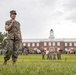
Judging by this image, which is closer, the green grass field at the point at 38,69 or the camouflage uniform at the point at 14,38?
the green grass field at the point at 38,69

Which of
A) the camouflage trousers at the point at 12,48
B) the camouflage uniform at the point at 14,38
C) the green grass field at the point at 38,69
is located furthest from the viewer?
the camouflage uniform at the point at 14,38

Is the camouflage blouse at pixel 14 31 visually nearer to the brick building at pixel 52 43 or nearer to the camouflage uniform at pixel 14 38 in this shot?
the camouflage uniform at pixel 14 38

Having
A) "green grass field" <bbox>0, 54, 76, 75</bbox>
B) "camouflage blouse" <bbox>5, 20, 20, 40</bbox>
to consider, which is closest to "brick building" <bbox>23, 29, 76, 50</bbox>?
"camouflage blouse" <bbox>5, 20, 20, 40</bbox>

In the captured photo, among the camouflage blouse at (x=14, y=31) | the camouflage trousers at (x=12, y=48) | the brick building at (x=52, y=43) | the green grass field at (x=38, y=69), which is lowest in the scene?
the brick building at (x=52, y=43)

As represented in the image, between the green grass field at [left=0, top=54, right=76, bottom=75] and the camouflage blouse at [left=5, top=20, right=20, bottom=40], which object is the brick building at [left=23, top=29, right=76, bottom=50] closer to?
the camouflage blouse at [left=5, top=20, right=20, bottom=40]

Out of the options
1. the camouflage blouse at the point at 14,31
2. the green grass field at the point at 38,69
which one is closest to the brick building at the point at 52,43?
the camouflage blouse at the point at 14,31

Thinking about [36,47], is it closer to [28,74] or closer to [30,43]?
[30,43]

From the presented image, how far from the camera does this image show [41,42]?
158 m

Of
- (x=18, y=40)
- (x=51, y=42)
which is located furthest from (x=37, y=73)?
(x=51, y=42)

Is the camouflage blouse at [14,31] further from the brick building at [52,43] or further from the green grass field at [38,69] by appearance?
the brick building at [52,43]

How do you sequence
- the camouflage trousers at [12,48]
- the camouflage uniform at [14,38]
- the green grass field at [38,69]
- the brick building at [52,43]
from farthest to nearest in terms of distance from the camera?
the brick building at [52,43] < the camouflage uniform at [14,38] < the camouflage trousers at [12,48] < the green grass field at [38,69]

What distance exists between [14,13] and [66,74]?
184 inches

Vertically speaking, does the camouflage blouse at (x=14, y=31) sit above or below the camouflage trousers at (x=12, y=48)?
above

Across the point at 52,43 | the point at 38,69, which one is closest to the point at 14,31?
the point at 38,69
